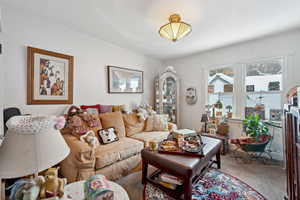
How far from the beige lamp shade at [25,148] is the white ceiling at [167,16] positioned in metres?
1.77

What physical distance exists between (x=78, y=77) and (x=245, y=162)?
3.53 meters

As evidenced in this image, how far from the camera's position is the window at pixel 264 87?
2.69m

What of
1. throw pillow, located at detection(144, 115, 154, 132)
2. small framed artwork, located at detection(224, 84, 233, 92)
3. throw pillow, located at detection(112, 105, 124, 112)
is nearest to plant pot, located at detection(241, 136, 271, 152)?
small framed artwork, located at detection(224, 84, 233, 92)

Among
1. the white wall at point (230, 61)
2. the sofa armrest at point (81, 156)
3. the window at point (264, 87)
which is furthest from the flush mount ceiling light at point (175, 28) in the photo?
the window at point (264, 87)

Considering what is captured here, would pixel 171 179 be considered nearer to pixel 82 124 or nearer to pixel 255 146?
pixel 82 124

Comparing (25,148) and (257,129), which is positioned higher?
(25,148)

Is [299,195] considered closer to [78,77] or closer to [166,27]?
[166,27]

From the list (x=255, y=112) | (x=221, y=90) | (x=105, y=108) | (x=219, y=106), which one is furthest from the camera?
(x=221, y=90)

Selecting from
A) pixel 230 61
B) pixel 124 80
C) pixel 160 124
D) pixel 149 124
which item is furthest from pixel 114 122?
pixel 230 61

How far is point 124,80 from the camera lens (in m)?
3.32

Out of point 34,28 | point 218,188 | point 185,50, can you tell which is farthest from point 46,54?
point 218,188

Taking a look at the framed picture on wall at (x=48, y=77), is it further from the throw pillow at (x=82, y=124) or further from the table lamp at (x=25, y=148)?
the table lamp at (x=25, y=148)

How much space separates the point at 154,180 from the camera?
170 centimetres

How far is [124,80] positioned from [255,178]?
306 centimetres
